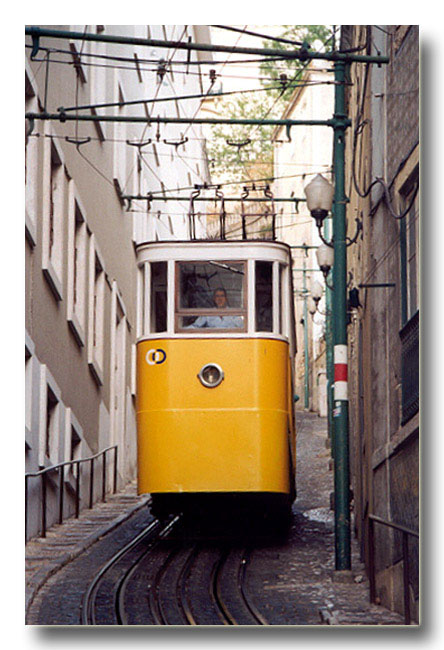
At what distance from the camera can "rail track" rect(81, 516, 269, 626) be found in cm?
838

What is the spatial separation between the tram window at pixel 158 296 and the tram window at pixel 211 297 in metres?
0.14

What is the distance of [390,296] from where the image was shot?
9.41 m

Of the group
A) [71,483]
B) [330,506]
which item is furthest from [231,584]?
[330,506]

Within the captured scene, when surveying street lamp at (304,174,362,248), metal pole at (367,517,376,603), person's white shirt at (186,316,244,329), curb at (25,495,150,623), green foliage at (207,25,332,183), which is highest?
green foliage at (207,25,332,183)

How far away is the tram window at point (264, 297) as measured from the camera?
37.4ft

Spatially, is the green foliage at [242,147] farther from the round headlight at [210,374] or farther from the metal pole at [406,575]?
the metal pole at [406,575]

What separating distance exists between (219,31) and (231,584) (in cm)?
412

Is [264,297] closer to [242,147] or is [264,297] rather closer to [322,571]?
[322,571]

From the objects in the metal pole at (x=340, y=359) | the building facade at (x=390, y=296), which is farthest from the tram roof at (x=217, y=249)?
the metal pole at (x=340, y=359)

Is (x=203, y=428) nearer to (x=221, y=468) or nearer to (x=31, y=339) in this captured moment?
(x=221, y=468)

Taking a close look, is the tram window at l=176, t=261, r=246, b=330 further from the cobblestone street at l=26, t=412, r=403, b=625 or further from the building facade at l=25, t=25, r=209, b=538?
the cobblestone street at l=26, t=412, r=403, b=625

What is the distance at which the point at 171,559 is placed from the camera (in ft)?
37.6

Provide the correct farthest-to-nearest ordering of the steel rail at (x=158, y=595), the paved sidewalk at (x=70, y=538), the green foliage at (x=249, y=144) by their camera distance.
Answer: the green foliage at (x=249, y=144) → the paved sidewalk at (x=70, y=538) → the steel rail at (x=158, y=595)

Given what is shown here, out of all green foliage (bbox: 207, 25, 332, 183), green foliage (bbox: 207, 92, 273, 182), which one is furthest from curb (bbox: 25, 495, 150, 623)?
green foliage (bbox: 207, 92, 273, 182)
